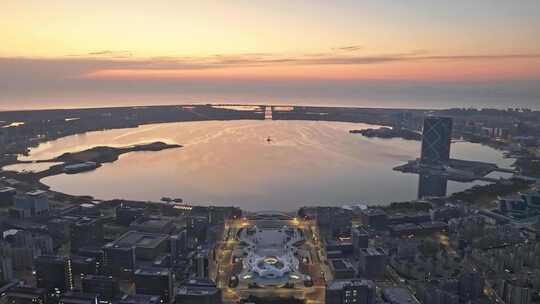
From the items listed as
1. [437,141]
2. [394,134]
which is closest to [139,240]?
[437,141]

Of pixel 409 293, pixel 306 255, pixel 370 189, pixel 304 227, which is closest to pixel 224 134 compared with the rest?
pixel 370 189

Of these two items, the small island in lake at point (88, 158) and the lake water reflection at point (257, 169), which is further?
the small island in lake at point (88, 158)

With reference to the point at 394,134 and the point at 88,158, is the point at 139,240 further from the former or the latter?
the point at 394,134

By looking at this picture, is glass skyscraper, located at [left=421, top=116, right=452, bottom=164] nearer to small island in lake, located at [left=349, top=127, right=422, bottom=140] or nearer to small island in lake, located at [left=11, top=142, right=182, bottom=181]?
small island in lake, located at [left=349, top=127, right=422, bottom=140]

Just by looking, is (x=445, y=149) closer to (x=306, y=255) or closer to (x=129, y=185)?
(x=306, y=255)

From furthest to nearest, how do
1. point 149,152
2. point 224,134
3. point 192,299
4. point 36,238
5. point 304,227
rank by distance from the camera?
1. point 224,134
2. point 149,152
3. point 304,227
4. point 36,238
5. point 192,299

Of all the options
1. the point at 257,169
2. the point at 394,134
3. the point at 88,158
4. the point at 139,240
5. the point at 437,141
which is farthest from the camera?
the point at 394,134

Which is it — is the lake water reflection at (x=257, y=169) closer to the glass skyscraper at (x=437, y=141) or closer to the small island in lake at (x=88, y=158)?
the small island in lake at (x=88, y=158)

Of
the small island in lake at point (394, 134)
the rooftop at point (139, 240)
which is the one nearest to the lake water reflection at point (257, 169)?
the small island in lake at point (394, 134)
